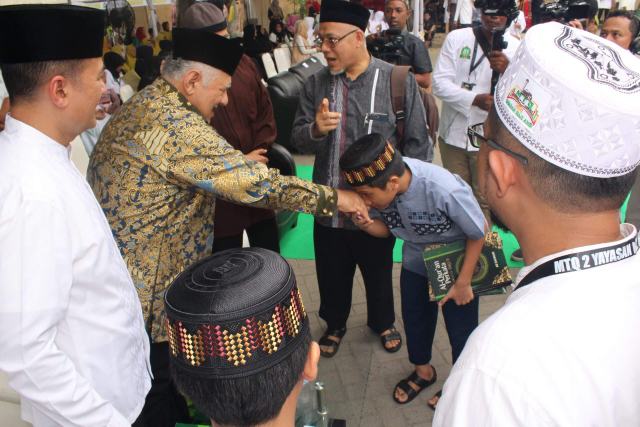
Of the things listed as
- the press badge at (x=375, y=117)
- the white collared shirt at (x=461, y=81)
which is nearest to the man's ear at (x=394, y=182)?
the press badge at (x=375, y=117)

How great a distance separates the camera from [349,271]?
308 centimetres

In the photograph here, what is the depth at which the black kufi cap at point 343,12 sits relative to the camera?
2.67 meters

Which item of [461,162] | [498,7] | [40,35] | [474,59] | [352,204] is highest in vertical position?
[40,35]


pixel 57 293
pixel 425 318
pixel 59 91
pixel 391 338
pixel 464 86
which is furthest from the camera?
pixel 464 86

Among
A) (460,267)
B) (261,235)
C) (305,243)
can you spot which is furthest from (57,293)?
(305,243)

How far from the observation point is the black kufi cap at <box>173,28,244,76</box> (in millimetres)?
2072

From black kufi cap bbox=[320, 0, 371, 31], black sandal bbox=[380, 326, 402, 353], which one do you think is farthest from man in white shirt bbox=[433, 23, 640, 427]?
black sandal bbox=[380, 326, 402, 353]

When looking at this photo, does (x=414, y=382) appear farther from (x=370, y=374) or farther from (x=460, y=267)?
(x=460, y=267)

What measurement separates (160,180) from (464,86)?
2.75 meters

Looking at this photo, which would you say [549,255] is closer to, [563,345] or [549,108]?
[563,345]

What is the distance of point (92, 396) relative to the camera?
1.41m

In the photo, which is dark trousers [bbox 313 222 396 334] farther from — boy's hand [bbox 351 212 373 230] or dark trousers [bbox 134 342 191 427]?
dark trousers [bbox 134 342 191 427]

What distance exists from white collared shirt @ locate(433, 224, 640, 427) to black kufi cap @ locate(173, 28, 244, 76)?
1.70 meters

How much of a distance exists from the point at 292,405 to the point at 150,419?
1326 millimetres
